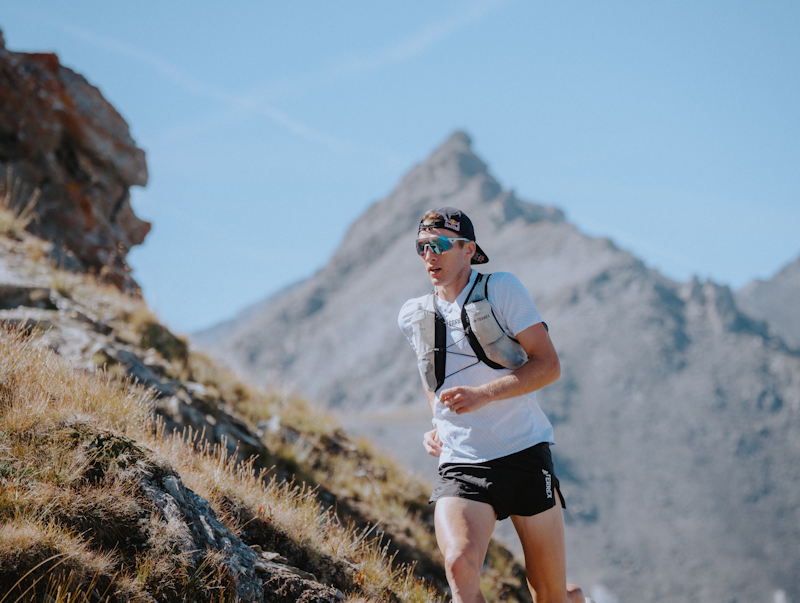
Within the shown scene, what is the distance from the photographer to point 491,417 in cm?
300

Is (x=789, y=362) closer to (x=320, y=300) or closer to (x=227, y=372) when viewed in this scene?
(x=320, y=300)

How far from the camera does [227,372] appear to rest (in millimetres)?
8953

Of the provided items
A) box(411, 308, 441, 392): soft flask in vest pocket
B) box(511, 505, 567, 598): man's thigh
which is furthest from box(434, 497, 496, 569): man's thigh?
box(411, 308, 441, 392): soft flask in vest pocket

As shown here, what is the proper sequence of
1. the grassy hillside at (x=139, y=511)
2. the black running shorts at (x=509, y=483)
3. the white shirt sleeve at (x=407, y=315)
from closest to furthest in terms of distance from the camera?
the grassy hillside at (x=139, y=511)
the black running shorts at (x=509, y=483)
the white shirt sleeve at (x=407, y=315)

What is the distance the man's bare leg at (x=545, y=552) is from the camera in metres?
2.93

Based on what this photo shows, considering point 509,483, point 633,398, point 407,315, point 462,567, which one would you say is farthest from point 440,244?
point 633,398

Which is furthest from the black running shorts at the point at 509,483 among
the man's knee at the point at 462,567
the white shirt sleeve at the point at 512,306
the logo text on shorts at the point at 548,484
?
the white shirt sleeve at the point at 512,306

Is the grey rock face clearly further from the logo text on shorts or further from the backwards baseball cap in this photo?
the logo text on shorts

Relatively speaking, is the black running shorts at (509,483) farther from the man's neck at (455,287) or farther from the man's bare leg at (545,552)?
the man's neck at (455,287)

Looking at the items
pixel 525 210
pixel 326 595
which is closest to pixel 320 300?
Result: pixel 525 210

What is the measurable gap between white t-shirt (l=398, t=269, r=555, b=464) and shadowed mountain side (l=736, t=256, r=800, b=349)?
167 m

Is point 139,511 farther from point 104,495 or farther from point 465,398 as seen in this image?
point 465,398

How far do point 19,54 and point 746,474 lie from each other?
102595mm

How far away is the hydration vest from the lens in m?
3.01
